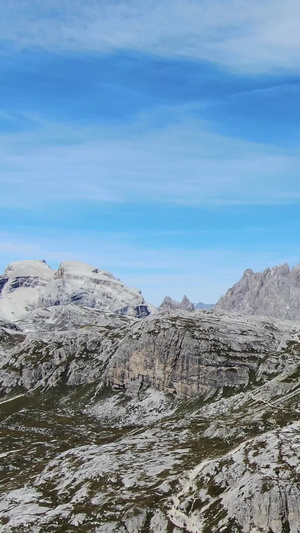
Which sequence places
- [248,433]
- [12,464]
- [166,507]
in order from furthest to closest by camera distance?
[12,464] < [248,433] < [166,507]

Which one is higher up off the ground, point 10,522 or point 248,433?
point 248,433

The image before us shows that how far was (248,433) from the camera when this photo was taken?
147 m

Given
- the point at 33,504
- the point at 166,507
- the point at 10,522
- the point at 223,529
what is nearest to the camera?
the point at 223,529

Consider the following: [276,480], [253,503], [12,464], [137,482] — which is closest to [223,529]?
[253,503]

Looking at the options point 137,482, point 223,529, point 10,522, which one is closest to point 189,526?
point 223,529

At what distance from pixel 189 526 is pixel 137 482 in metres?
28.1

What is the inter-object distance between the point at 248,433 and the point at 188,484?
36950 mm

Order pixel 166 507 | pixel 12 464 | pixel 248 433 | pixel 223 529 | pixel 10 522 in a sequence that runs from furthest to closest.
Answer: pixel 12 464 < pixel 248 433 < pixel 10 522 < pixel 166 507 < pixel 223 529

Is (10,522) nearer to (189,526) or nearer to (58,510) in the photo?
(58,510)

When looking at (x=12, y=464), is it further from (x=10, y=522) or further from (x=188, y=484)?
(x=188, y=484)

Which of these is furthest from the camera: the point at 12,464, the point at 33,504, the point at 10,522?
the point at 12,464

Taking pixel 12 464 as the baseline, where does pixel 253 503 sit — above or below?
above

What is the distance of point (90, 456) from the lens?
495ft

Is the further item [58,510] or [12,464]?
[12,464]
